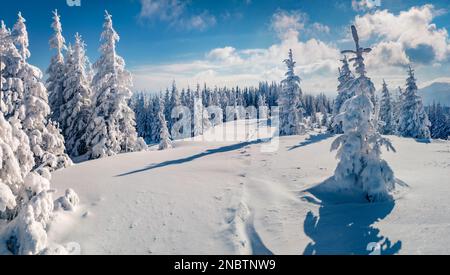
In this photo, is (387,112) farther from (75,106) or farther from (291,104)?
(75,106)

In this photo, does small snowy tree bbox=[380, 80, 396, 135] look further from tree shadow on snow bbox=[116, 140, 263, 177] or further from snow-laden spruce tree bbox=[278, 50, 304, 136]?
tree shadow on snow bbox=[116, 140, 263, 177]

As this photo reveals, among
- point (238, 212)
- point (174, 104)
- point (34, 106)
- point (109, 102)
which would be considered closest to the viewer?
point (238, 212)

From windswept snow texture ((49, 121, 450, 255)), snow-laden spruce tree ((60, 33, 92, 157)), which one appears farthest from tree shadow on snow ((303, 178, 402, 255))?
snow-laden spruce tree ((60, 33, 92, 157))

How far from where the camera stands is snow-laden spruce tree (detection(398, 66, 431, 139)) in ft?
140

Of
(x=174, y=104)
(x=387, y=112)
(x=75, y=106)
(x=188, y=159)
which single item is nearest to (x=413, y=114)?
(x=387, y=112)

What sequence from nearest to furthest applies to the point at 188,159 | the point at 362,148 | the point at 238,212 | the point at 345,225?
1. the point at 345,225
2. the point at 238,212
3. the point at 362,148
4. the point at 188,159

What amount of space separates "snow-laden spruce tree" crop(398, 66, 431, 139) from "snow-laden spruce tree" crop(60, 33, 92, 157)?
43313mm

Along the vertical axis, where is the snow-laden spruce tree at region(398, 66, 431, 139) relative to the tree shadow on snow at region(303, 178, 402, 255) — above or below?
above

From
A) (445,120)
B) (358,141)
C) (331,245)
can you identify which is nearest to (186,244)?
(331,245)

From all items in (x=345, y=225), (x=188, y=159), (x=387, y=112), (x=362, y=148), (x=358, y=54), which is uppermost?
(x=358, y=54)

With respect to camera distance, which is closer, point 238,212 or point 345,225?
point 345,225

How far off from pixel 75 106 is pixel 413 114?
147 ft

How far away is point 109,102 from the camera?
1002 inches
